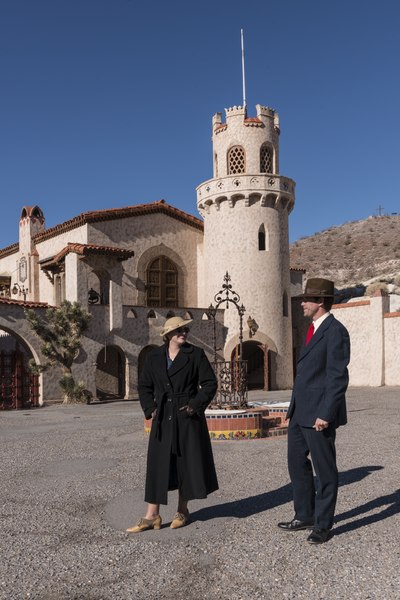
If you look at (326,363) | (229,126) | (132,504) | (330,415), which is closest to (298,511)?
(330,415)

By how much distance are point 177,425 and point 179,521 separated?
89 centimetres

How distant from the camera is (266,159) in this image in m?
26.6

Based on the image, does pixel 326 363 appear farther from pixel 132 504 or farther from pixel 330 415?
pixel 132 504

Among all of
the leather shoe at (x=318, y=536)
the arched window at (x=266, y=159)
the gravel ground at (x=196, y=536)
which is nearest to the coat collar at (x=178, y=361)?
the gravel ground at (x=196, y=536)

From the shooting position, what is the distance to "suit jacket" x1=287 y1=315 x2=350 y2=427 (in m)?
4.96

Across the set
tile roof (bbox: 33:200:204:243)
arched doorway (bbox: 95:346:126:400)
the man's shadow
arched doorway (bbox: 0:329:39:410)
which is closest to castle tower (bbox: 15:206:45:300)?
tile roof (bbox: 33:200:204:243)

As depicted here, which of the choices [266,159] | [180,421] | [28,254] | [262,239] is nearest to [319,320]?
[180,421]

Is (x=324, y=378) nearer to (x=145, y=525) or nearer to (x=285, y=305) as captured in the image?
(x=145, y=525)

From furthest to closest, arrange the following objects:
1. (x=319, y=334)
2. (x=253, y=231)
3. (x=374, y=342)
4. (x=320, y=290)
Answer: (x=253, y=231), (x=374, y=342), (x=320, y=290), (x=319, y=334)

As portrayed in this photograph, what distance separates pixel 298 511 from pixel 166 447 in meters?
1.30

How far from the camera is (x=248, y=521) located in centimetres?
563

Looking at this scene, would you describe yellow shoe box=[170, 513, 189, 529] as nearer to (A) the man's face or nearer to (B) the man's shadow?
(B) the man's shadow

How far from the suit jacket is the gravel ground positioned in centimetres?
106

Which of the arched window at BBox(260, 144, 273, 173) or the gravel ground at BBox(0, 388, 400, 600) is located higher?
the arched window at BBox(260, 144, 273, 173)
